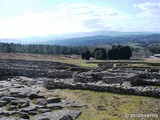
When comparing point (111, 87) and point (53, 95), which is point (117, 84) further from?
point (53, 95)

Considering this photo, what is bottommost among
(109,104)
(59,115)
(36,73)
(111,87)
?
(109,104)

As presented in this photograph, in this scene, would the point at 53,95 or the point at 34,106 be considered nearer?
the point at 34,106

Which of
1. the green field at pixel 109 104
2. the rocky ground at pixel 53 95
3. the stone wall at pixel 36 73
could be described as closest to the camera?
the green field at pixel 109 104

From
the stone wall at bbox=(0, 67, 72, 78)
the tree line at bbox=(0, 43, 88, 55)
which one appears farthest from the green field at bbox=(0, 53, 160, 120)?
the tree line at bbox=(0, 43, 88, 55)

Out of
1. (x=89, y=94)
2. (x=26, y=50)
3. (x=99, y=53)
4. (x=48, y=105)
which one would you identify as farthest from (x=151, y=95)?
(x=26, y=50)

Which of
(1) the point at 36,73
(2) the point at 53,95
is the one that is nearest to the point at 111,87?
(2) the point at 53,95

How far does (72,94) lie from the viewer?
24.0 m

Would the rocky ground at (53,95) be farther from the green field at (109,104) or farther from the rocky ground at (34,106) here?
the green field at (109,104)

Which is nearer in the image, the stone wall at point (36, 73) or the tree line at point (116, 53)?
the stone wall at point (36, 73)

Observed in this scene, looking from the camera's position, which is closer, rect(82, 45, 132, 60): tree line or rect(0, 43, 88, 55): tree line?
rect(82, 45, 132, 60): tree line

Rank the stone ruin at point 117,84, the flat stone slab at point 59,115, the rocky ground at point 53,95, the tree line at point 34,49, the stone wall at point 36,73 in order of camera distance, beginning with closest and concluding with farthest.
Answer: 1. the flat stone slab at point 59,115
2. the rocky ground at point 53,95
3. the stone ruin at point 117,84
4. the stone wall at point 36,73
5. the tree line at point 34,49

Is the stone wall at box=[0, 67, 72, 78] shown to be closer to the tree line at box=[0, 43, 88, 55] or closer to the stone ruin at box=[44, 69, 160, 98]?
the stone ruin at box=[44, 69, 160, 98]

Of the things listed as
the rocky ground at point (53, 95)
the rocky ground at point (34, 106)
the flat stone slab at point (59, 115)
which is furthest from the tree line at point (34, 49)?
the flat stone slab at point (59, 115)

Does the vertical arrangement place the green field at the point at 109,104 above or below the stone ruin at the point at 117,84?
below
